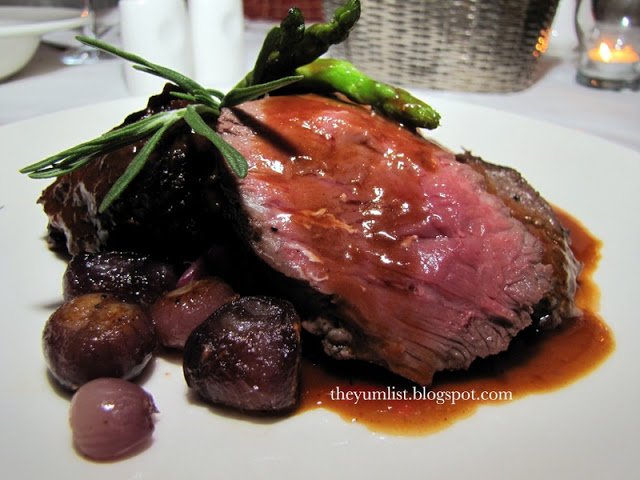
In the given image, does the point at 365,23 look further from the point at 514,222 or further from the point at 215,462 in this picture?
the point at 215,462

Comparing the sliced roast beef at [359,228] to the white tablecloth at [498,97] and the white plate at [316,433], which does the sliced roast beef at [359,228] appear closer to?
the white plate at [316,433]

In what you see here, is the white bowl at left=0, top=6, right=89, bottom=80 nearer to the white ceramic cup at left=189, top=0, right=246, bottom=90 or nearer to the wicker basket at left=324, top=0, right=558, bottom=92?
the white ceramic cup at left=189, top=0, right=246, bottom=90

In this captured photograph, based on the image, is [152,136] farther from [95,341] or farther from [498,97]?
[498,97]

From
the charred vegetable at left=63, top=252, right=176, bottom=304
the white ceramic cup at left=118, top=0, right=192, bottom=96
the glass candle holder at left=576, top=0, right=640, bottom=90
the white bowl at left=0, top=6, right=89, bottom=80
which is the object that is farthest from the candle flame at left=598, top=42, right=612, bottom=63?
the charred vegetable at left=63, top=252, right=176, bottom=304

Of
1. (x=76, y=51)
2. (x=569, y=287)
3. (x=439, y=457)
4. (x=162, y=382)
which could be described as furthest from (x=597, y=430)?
(x=76, y=51)

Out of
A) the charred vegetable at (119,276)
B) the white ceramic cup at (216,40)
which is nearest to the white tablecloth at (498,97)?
the white ceramic cup at (216,40)

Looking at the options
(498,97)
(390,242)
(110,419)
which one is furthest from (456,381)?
(498,97)

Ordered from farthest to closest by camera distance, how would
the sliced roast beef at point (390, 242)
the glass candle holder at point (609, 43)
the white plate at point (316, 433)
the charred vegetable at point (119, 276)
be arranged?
1. the glass candle holder at point (609, 43)
2. the charred vegetable at point (119, 276)
3. the sliced roast beef at point (390, 242)
4. the white plate at point (316, 433)
